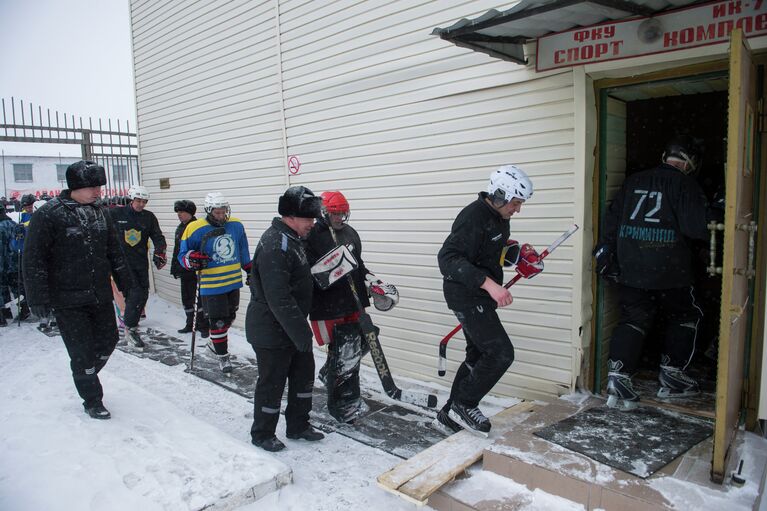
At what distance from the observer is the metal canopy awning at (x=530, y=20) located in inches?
138

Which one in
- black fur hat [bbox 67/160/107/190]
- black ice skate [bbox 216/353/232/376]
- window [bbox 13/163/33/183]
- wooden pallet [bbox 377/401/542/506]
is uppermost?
window [bbox 13/163/33/183]

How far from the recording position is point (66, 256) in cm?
434

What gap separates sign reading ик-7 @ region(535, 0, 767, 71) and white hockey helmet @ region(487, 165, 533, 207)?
1232 mm

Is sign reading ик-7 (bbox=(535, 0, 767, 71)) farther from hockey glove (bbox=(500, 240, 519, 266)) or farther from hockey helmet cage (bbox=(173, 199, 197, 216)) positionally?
hockey helmet cage (bbox=(173, 199, 197, 216))

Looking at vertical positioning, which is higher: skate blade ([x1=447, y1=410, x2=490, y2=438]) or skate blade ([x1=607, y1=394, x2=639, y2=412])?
skate blade ([x1=607, y1=394, x2=639, y2=412])

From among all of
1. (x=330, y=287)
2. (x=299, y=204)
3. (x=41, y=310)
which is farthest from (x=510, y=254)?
(x=41, y=310)

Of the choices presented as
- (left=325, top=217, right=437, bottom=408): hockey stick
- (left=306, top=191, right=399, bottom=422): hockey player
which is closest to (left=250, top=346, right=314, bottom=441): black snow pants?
(left=306, top=191, right=399, bottom=422): hockey player

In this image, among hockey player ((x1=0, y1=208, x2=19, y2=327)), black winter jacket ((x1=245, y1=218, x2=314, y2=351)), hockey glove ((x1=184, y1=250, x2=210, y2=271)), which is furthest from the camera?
hockey player ((x1=0, y1=208, x2=19, y2=327))

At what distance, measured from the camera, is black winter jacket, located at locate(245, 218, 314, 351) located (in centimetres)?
387

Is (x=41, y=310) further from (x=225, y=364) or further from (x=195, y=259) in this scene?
(x=225, y=364)

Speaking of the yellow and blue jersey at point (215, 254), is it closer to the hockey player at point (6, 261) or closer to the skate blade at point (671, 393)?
the skate blade at point (671, 393)

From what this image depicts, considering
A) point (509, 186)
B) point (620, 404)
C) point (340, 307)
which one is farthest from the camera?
point (340, 307)

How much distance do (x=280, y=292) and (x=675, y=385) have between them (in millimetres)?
3278

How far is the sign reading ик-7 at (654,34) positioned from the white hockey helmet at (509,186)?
1.23 meters
